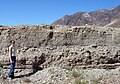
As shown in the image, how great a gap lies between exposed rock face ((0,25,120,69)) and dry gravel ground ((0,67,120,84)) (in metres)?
0.56

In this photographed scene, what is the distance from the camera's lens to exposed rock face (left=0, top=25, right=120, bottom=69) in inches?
522

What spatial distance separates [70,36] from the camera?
13.8 meters

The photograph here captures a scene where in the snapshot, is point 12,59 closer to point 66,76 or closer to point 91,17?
point 66,76

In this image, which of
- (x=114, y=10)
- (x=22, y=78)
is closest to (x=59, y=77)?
(x=22, y=78)

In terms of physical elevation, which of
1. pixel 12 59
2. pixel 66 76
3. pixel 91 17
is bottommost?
pixel 66 76

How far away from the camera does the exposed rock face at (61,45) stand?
1327cm

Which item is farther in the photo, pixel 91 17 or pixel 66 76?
pixel 91 17

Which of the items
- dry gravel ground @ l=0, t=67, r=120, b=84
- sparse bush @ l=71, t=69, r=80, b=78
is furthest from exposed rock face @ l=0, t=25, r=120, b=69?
sparse bush @ l=71, t=69, r=80, b=78

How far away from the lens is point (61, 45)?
13.6 metres

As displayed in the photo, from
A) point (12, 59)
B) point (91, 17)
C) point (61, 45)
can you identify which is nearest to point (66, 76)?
point (61, 45)

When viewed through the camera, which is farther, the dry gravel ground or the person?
the person

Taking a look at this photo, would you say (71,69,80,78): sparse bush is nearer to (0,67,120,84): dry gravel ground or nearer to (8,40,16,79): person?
(0,67,120,84): dry gravel ground

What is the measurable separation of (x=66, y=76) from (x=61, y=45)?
82.9 inches

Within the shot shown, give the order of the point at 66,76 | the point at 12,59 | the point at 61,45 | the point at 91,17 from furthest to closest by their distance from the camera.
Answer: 1. the point at 91,17
2. the point at 61,45
3. the point at 66,76
4. the point at 12,59
